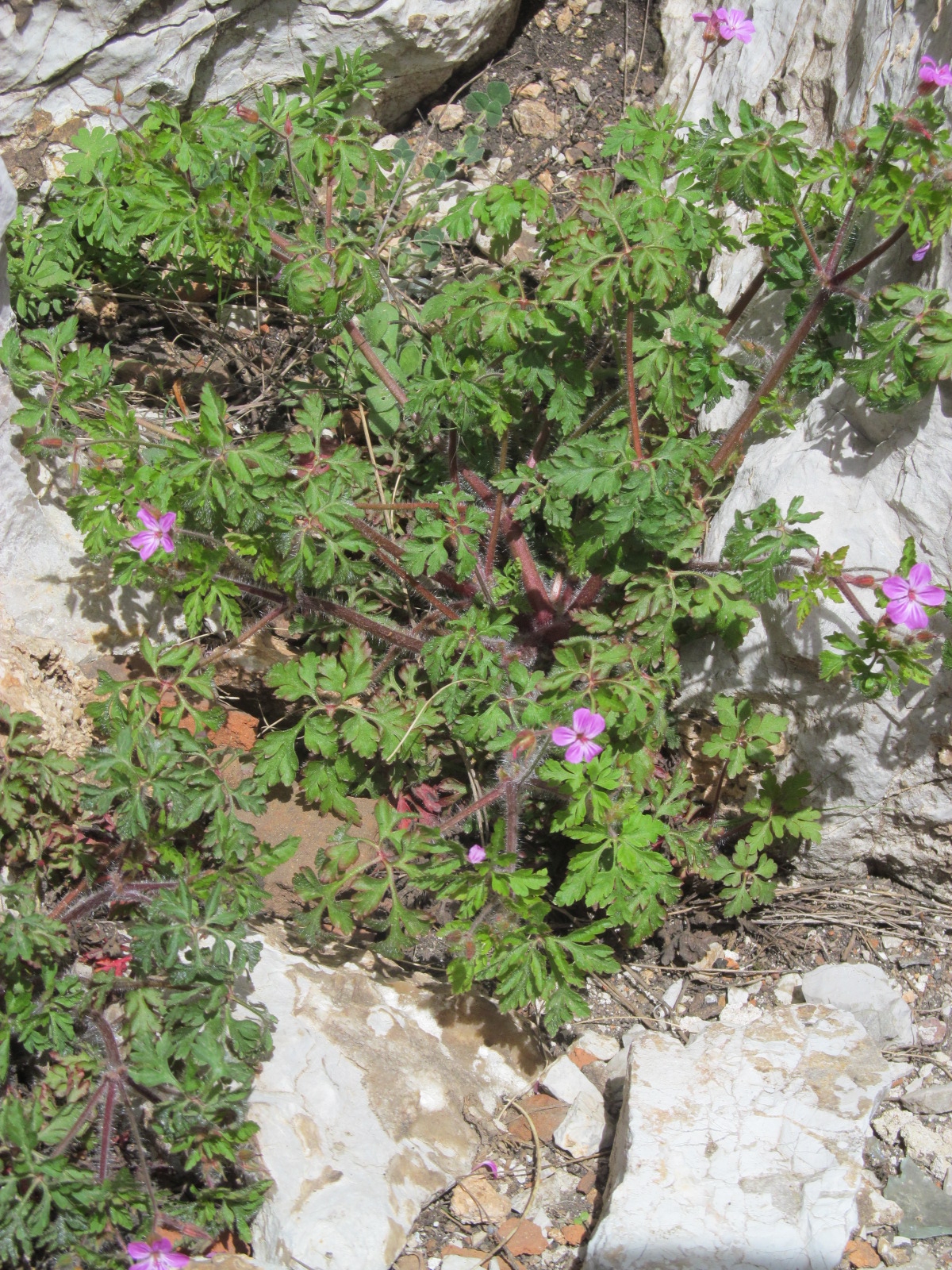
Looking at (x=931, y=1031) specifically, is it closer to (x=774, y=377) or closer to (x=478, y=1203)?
(x=478, y=1203)

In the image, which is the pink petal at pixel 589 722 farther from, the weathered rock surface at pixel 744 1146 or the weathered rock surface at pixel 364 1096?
the weathered rock surface at pixel 364 1096

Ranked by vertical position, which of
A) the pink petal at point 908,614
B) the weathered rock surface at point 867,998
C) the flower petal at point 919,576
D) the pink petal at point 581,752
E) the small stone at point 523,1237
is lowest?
the small stone at point 523,1237

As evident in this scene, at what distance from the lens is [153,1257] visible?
9.20ft

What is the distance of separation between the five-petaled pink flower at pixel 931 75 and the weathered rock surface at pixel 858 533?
32cm

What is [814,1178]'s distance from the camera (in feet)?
9.84

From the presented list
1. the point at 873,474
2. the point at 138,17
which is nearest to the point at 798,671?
the point at 873,474

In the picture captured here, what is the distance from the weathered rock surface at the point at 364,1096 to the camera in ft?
→ 9.96

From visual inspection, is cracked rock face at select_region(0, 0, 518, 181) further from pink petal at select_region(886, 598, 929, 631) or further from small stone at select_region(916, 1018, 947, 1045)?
small stone at select_region(916, 1018, 947, 1045)

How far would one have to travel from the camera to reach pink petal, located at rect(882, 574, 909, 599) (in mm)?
3156

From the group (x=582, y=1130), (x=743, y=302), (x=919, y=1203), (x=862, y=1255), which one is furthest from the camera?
(x=743, y=302)

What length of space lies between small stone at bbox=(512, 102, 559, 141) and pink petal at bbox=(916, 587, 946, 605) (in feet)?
12.0

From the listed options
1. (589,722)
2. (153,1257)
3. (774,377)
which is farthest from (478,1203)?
(774,377)

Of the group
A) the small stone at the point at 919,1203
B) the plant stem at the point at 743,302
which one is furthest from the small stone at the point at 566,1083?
the plant stem at the point at 743,302

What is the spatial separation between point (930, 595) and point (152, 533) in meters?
2.56
